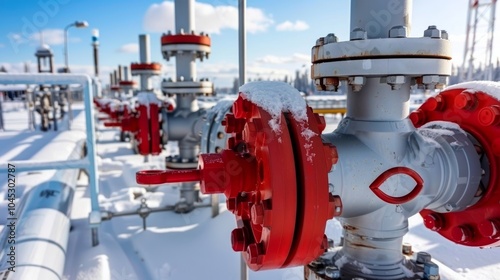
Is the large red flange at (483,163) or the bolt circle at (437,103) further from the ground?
the bolt circle at (437,103)

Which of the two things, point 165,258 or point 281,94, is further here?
point 165,258

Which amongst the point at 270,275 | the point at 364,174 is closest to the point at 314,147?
the point at 364,174

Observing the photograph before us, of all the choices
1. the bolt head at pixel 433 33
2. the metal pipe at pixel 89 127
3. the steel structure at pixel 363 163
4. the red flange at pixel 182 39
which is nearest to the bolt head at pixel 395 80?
the steel structure at pixel 363 163

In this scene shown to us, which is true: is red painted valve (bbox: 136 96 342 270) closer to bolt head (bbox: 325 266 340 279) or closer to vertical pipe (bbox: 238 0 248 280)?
bolt head (bbox: 325 266 340 279)

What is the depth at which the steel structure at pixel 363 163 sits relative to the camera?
0.65 meters

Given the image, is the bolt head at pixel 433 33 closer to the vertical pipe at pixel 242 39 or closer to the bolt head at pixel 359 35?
the bolt head at pixel 359 35

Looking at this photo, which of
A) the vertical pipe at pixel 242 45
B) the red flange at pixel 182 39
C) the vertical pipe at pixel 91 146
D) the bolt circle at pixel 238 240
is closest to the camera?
the bolt circle at pixel 238 240

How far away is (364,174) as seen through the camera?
0.78 m

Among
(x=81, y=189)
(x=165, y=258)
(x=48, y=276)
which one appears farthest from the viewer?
(x=81, y=189)

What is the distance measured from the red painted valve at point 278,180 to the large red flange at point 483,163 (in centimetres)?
41

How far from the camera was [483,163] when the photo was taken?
88 cm

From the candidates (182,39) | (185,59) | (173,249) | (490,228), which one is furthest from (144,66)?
(490,228)

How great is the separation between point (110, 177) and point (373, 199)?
3.97m

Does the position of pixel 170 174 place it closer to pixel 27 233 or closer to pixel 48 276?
pixel 48 276
